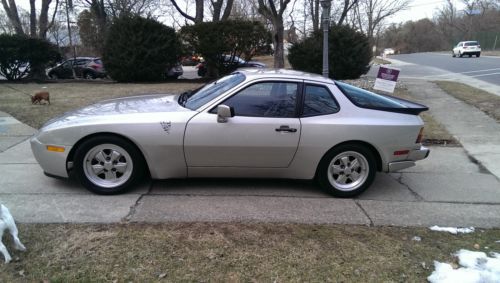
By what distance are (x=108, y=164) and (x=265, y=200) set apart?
1.73 meters

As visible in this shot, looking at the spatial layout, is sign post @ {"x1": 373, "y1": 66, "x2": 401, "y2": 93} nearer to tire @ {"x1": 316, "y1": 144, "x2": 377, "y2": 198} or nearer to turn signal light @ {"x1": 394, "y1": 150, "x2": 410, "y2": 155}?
turn signal light @ {"x1": 394, "y1": 150, "x2": 410, "y2": 155}

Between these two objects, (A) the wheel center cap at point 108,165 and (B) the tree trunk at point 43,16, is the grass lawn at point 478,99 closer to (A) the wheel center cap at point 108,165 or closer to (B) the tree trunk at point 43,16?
(A) the wheel center cap at point 108,165

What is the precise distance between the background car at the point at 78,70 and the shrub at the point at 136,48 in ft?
20.6

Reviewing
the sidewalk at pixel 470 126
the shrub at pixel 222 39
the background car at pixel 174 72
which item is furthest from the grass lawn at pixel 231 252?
the background car at pixel 174 72

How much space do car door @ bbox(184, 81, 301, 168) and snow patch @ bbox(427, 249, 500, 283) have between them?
191 centimetres

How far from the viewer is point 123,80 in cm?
1775

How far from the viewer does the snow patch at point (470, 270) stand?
3154mm

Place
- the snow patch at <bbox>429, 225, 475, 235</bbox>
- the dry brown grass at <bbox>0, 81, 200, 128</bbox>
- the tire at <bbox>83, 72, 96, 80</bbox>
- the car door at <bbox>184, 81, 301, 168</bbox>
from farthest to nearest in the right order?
1. the tire at <bbox>83, 72, 96, 80</bbox>
2. the dry brown grass at <bbox>0, 81, 200, 128</bbox>
3. the car door at <bbox>184, 81, 301, 168</bbox>
4. the snow patch at <bbox>429, 225, 475, 235</bbox>

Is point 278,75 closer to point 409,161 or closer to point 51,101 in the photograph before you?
point 409,161

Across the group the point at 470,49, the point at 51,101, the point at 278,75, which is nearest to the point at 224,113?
the point at 278,75

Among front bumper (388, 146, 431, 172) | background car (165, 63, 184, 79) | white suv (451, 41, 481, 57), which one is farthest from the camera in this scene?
white suv (451, 41, 481, 57)

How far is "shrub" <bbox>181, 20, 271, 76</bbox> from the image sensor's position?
17.5 m

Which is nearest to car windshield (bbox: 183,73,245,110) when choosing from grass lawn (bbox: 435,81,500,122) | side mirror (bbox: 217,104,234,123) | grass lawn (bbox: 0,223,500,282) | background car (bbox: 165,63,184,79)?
side mirror (bbox: 217,104,234,123)

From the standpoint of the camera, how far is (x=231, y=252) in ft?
11.3
